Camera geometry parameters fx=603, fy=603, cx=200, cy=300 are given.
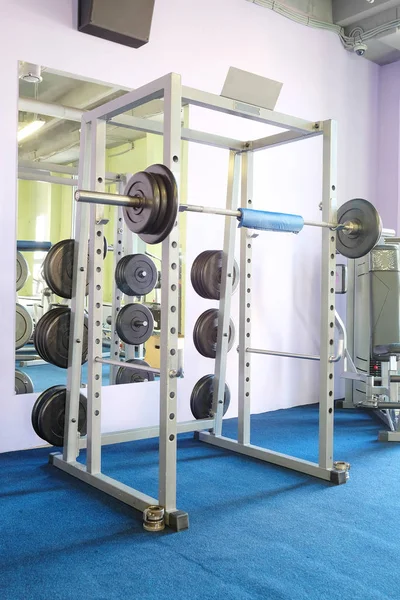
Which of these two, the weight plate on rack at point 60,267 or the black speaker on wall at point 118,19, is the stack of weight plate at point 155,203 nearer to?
the weight plate on rack at point 60,267


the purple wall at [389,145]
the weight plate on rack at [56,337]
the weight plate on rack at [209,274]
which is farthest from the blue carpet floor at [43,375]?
the purple wall at [389,145]

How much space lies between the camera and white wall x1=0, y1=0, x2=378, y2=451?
3.45 m

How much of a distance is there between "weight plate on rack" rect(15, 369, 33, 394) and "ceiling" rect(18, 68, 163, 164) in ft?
4.17

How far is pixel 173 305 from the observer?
7.82ft

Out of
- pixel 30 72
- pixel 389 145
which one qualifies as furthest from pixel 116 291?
pixel 389 145

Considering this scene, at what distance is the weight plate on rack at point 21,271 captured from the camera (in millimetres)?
3615

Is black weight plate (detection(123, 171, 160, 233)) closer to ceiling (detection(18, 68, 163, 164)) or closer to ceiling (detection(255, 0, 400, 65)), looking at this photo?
ceiling (detection(18, 68, 163, 164))

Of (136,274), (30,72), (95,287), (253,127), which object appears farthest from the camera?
(253,127)

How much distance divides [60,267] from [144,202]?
89 cm

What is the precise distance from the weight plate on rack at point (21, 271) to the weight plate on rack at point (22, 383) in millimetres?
519

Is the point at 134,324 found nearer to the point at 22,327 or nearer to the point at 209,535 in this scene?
the point at 22,327

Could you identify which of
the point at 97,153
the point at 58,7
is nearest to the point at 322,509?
the point at 97,153

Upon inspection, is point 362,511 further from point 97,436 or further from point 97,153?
point 97,153

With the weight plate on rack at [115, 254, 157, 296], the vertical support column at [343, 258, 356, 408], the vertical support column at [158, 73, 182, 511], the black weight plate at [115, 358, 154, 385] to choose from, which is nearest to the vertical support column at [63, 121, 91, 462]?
the vertical support column at [158, 73, 182, 511]
